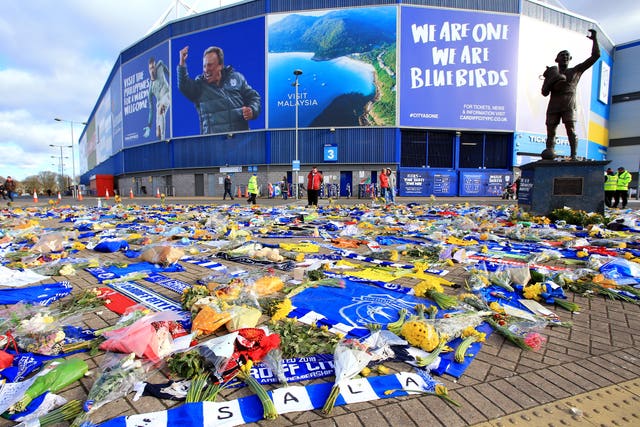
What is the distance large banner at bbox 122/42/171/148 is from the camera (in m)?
35.7

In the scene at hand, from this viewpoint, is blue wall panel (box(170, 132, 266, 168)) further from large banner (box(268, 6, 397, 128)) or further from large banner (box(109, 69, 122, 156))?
large banner (box(109, 69, 122, 156))

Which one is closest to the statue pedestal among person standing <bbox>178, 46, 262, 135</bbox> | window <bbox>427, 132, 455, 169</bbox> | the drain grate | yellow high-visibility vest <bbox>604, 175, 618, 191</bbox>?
yellow high-visibility vest <bbox>604, 175, 618, 191</bbox>

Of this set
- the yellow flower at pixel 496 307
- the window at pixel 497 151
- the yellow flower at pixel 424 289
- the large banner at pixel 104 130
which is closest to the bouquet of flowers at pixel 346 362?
the yellow flower at pixel 424 289

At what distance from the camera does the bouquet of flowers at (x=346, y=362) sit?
6.23 feet

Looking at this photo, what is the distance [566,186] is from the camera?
9312 millimetres

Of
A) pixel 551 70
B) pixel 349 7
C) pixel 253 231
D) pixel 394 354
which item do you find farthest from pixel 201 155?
pixel 394 354

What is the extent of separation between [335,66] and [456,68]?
1050 cm

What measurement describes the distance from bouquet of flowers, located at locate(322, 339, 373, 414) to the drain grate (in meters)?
0.70

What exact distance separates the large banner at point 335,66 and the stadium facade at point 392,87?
88mm

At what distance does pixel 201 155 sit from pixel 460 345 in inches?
1355

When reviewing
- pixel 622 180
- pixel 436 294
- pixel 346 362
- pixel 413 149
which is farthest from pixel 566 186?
pixel 413 149

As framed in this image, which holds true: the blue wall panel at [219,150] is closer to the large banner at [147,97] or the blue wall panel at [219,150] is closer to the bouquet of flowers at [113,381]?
the large banner at [147,97]

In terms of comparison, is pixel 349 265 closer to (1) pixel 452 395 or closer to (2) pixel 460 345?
(2) pixel 460 345

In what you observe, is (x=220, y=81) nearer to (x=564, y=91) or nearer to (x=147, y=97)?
(x=147, y=97)
